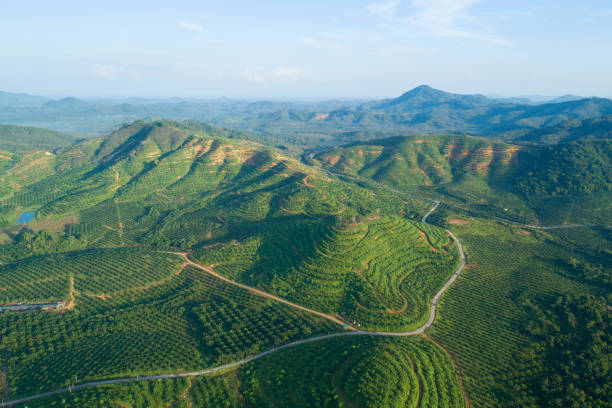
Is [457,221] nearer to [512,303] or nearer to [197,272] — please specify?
[512,303]

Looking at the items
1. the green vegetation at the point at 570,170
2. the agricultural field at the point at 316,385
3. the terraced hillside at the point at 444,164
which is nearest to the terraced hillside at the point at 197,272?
the agricultural field at the point at 316,385

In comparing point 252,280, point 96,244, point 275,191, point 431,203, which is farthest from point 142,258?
point 431,203

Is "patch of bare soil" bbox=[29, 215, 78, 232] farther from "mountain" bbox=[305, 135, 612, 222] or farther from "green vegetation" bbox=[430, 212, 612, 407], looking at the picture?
"mountain" bbox=[305, 135, 612, 222]

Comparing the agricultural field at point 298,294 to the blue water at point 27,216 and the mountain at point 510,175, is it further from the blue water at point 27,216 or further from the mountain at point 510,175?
the blue water at point 27,216

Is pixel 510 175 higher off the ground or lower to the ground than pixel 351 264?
higher

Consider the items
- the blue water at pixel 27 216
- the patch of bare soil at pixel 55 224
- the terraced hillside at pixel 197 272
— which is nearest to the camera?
the terraced hillside at pixel 197 272

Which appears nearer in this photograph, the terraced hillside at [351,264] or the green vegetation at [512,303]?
the green vegetation at [512,303]

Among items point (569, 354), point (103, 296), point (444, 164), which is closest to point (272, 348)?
point (103, 296)

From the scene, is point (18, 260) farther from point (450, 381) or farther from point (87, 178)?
point (450, 381)
